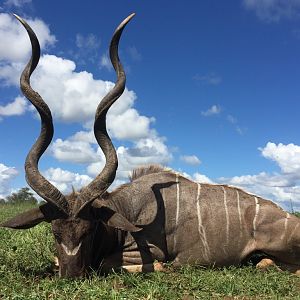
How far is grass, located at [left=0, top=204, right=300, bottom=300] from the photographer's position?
3.83 metres

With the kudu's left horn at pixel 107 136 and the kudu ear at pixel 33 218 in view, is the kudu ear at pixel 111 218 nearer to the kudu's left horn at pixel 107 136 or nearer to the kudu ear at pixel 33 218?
the kudu's left horn at pixel 107 136

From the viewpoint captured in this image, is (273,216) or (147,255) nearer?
(147,255)

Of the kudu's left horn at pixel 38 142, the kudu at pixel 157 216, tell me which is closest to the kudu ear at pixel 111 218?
the kudu at pixel 157 216

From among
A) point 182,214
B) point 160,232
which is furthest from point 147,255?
point 182,214

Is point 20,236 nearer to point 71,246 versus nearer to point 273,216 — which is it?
point 71,246

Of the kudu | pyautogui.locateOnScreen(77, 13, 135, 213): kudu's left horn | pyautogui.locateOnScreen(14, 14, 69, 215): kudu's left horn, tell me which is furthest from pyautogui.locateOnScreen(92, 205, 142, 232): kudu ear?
pyautogui.locateOnScreen(14, 14, 69, 215): kudu's left horn

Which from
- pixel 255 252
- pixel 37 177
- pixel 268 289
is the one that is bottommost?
pixel 268 289

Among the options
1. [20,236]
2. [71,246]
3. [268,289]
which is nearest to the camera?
[268,289]

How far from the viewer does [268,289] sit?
432 cm

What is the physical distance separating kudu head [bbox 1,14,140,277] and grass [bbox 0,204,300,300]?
0.89 ft

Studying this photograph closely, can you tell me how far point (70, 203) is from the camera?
482cm

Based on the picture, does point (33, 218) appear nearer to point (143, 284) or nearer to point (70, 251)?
point (70, 251)

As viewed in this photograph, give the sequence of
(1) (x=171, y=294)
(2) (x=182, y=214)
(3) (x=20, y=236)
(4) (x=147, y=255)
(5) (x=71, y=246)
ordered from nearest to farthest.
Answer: (1) (x=171, y=294) → (5) (x=71, y=246) → (4) (x=147, y=255) → (2) (x=182, y=214) → (3) (x=20, y=236)

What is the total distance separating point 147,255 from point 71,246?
3.50ft
